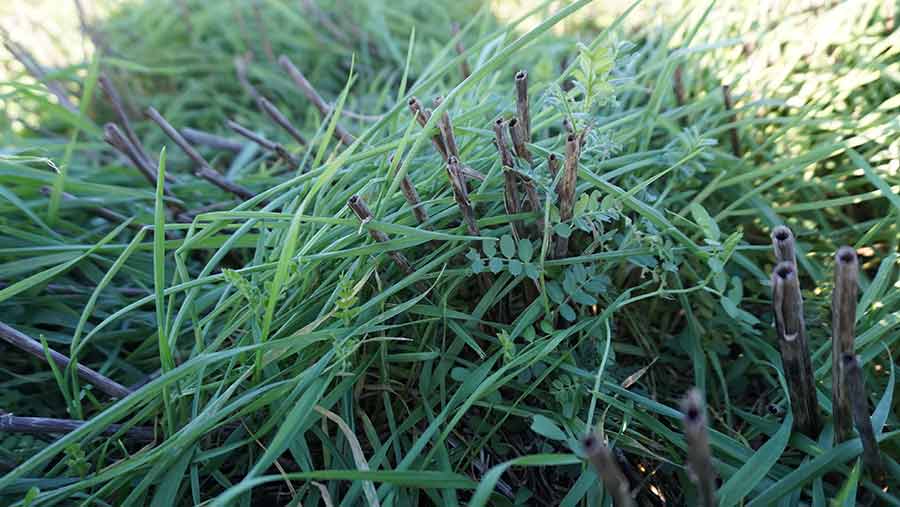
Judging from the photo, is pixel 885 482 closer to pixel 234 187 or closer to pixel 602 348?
pixel 602 348

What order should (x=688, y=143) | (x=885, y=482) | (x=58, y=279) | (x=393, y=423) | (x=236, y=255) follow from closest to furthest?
(x=885, y=482)
(x=393, y=423)
(x=688, y=143)
(x=58, y=279)
(x=236, y=255)

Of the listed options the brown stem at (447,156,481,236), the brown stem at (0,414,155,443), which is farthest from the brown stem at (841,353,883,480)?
the brown stem at (0,414,155,443)

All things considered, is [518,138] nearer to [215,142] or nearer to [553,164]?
[553,164]

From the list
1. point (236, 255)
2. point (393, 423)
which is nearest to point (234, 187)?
point (236, 255)

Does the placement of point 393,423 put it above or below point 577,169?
below

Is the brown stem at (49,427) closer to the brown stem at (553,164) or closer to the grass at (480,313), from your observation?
the grass at (480,313)

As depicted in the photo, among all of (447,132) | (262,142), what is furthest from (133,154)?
(447,132)

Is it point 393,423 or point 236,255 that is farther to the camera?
point 236,255
